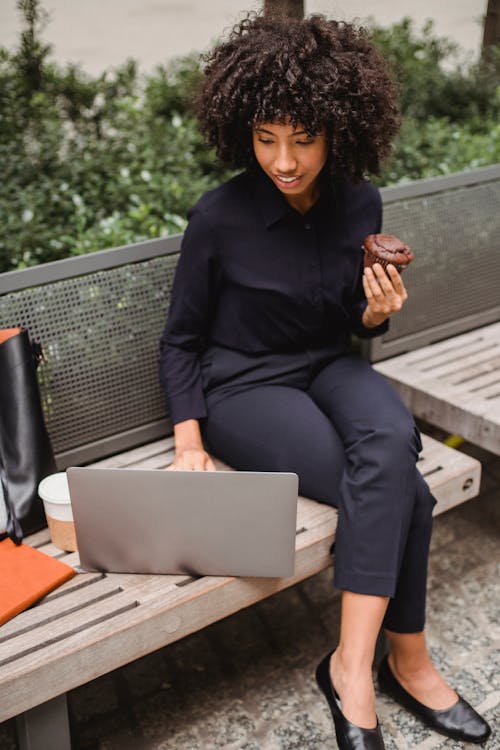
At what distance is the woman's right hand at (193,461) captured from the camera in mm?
1996

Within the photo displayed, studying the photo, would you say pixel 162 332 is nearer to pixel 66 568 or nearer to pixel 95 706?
pixel 66 568

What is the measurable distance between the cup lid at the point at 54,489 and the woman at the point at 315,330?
11.6 inches

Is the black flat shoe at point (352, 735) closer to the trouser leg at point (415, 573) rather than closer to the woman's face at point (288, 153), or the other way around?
the trouser leg at point (415, 573)

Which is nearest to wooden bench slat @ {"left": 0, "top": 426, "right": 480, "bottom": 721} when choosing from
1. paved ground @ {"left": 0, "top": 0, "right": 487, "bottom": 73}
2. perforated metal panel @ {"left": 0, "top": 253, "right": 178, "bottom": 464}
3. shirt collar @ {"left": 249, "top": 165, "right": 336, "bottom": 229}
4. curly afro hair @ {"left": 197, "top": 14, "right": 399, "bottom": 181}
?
perforated metal panel @ {"left": 0, "top": 253, "right": 178, "bottom": 464}

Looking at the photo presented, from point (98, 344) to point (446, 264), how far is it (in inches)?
55.4

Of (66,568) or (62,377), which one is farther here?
(62,377)

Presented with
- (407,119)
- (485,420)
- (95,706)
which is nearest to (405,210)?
(485,420)

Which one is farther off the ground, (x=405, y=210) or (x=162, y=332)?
(x=405, y=210)

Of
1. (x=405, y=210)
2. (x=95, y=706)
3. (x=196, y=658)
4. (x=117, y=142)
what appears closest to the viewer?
(x=95, y=706)

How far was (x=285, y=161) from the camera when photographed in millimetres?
1873

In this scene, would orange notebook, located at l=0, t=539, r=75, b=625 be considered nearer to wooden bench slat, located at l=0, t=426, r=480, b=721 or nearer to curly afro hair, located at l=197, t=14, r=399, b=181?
wooden bench slat, located at l=0, t=426, r=480, b=721

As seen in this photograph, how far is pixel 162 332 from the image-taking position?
2.37m

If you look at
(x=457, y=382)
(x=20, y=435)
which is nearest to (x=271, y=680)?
(x=20, y=435)

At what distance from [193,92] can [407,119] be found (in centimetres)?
227
